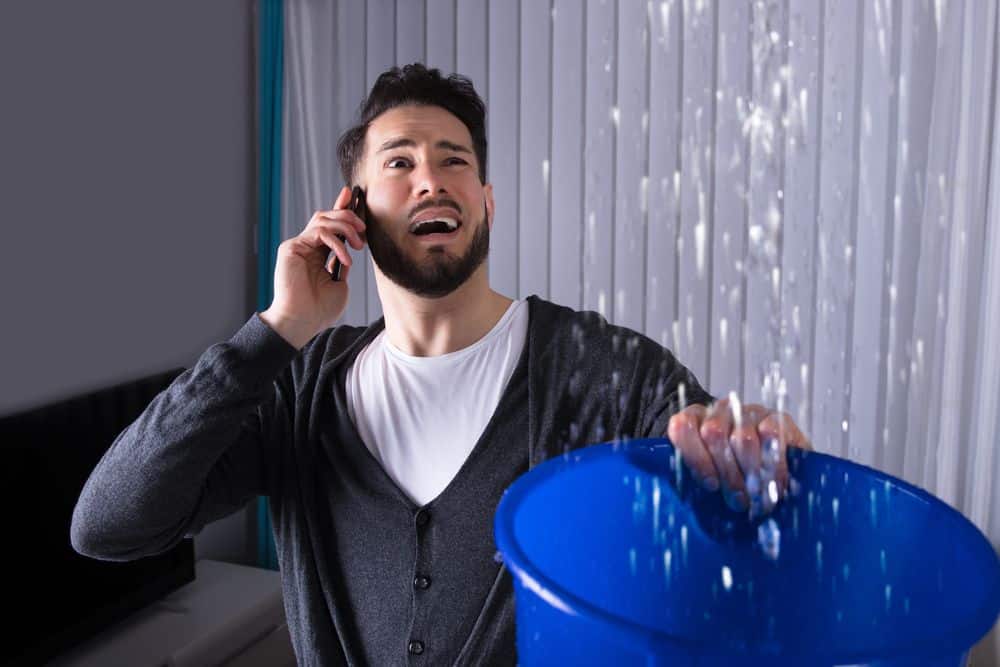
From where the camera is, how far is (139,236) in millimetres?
2330

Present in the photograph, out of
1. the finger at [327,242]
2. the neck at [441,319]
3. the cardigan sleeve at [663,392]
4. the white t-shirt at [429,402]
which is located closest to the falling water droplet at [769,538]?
the cardigan sleeve at [663,392]

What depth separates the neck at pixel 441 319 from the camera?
1.33 m

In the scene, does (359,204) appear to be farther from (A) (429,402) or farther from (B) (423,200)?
(A) (429,402)

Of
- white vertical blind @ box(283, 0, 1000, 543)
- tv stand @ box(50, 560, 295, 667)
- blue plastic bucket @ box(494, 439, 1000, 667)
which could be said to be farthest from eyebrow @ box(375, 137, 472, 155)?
tv stand @ box(50, 560, 295, 667)

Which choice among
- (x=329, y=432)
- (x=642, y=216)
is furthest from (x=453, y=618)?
(x=642, y=216)

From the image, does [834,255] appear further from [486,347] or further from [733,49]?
[486,347]

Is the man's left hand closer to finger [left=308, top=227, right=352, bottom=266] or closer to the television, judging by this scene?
finger [left=308, top=227, right=352, bottom=266]

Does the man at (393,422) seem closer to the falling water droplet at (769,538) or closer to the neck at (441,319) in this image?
the neck at (441,319)

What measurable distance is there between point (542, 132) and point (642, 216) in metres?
0.39

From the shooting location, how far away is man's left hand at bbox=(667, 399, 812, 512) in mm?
796

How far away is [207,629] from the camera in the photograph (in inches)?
87.0

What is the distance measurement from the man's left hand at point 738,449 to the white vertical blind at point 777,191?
5.34 feet

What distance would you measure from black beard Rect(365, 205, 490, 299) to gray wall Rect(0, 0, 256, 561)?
106 centimetres

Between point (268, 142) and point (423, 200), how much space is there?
1.62 m
